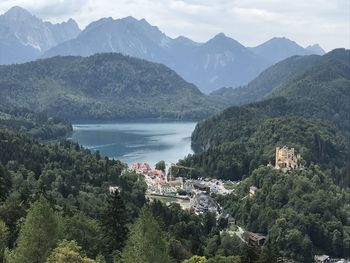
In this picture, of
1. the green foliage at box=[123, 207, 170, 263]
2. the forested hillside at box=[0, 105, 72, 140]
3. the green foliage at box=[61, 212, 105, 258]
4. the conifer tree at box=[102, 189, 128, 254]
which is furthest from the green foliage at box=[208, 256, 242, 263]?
the forested hillside at box=[0, 105, 72, 140]

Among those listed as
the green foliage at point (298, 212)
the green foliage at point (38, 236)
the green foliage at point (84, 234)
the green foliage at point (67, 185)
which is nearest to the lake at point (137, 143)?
the green foliage at point (67, 185)

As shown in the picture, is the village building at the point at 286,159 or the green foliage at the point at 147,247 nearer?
the green foliage at the point at 147,247

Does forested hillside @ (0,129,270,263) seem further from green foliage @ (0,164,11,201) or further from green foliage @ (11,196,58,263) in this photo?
green foliage @ (0,164,11,201)

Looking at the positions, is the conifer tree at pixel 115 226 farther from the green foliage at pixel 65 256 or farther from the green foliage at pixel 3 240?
the green foliage at pixel 65 256

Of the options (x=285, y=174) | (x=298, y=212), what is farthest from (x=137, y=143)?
(x=298, y=212)

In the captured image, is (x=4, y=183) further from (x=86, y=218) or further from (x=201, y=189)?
(x=201, y=189)

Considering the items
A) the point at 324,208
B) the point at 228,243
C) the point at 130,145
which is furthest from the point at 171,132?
the point at 228,243

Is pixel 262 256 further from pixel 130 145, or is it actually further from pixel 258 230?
pixel 130 145
